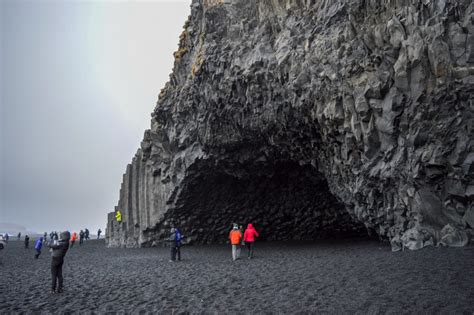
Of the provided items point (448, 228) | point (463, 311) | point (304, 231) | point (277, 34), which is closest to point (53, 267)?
point (463, 311)

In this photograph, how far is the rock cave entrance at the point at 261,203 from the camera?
86.9 feet

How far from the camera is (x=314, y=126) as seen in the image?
61.5 feet

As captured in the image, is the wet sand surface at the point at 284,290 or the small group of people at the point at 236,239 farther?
the small group of people at the point at 236,239

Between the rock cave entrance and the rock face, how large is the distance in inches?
4.2

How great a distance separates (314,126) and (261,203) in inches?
465

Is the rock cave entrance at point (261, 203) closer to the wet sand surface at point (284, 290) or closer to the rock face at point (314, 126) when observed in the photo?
the rock face at point (314, 126)

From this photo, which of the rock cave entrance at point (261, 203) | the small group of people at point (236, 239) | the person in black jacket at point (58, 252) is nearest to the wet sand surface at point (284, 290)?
the person in black jacket at point (58, 252)

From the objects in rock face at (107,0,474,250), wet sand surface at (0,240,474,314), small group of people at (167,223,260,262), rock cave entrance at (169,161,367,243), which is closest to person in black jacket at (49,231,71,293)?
wet sand surface at (0,240,474,314)

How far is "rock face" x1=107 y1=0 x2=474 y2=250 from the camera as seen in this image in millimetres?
12234

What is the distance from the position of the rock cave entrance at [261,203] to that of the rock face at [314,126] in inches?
4.2

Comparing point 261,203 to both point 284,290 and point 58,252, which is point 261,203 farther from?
point 58,252

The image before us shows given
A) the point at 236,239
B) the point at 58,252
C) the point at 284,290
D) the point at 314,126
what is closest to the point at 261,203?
the point at 314,126

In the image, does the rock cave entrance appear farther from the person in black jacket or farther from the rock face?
the person in black jacket

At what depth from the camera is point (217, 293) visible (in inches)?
382
